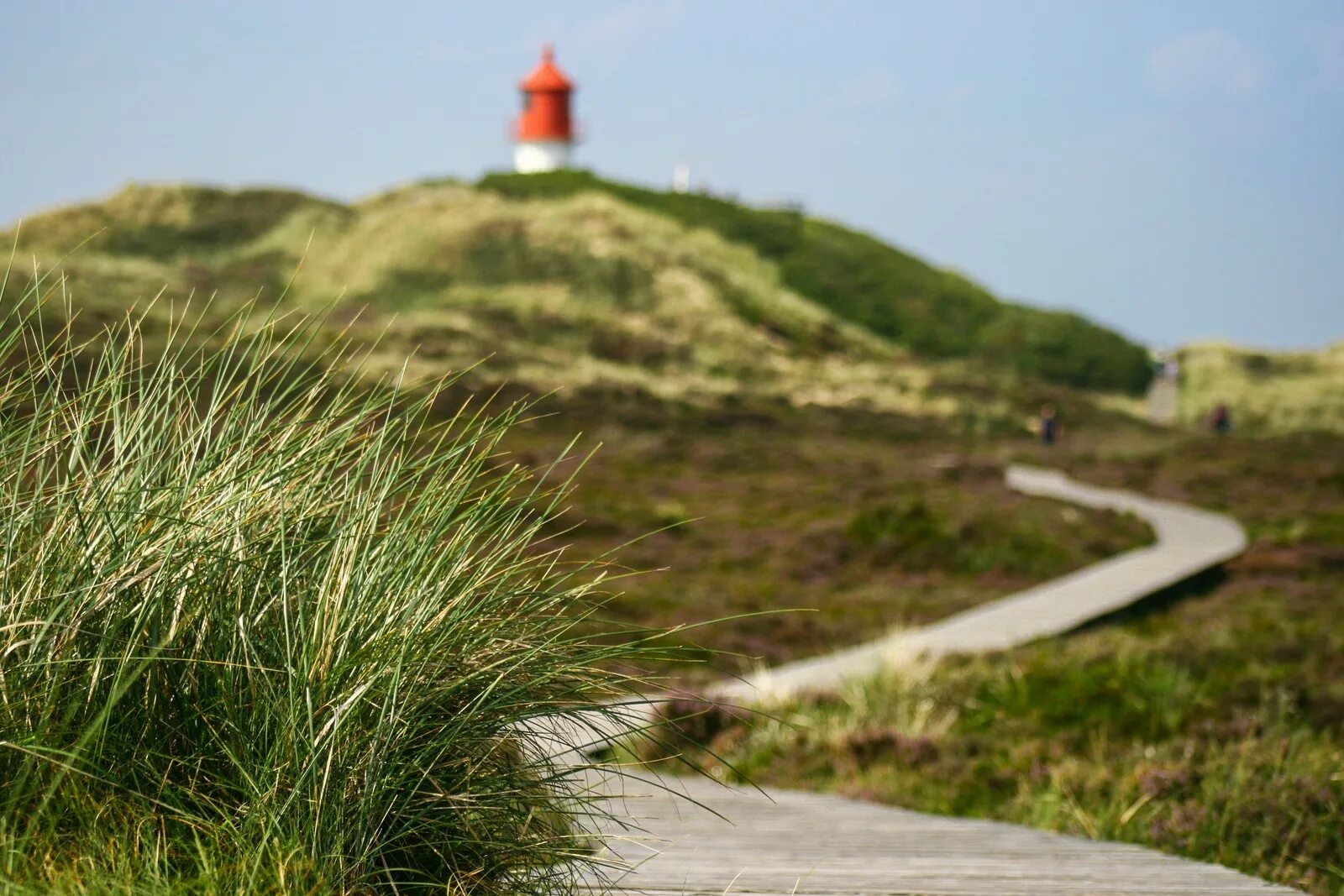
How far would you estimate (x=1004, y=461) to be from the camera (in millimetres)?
32188

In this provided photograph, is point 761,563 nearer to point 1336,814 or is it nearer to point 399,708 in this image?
point 1336,814

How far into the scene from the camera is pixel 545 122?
7244 cm

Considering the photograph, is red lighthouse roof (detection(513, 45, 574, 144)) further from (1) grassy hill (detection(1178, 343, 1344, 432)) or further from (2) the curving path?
(2) the curving path

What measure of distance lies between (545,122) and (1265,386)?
122 feet

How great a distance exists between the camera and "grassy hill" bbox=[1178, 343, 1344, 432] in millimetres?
47469

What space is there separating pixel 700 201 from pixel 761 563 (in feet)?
172

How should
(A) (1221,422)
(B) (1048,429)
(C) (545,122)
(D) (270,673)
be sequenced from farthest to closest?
(C) (545,122)
(A) (1221,422)
(B) (1048,429)
(D) (270,673)

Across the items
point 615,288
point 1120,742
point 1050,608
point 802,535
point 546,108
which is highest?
point 546,108

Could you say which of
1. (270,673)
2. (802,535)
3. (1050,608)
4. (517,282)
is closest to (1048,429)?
(802,535)

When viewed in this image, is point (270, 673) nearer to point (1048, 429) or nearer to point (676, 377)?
point (1048, 429)

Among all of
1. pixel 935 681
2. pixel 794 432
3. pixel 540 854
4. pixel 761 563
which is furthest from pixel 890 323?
pixel 540 854

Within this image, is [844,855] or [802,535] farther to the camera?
[802,535]

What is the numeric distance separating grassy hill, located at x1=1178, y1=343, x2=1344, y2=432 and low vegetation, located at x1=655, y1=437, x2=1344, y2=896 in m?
38.1

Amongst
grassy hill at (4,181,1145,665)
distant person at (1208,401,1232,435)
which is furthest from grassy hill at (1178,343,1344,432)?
grassy hill at (4,181,1145,665)
